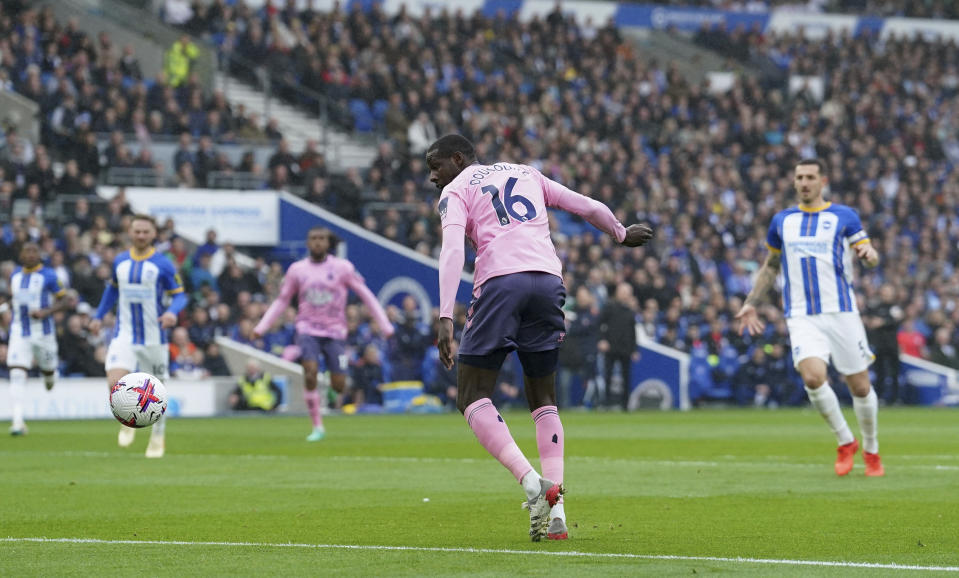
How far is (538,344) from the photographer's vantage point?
26.3 ft

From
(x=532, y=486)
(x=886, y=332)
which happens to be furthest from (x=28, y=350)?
(x=886, y=332)

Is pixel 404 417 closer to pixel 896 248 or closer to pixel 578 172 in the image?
pixel 578 172

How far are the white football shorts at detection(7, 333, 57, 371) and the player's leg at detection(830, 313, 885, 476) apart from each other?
10898mm

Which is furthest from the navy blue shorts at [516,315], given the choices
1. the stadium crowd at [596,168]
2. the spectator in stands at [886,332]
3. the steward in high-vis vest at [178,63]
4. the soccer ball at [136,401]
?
the steward in high-vis vest at [178,63]

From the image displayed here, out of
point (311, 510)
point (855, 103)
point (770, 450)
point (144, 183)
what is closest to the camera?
point (311, 510)

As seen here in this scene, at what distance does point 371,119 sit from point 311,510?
26.1 metres

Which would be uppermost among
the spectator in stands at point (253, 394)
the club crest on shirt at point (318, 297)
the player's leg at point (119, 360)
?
the club crest on shirt at point (318, 297)

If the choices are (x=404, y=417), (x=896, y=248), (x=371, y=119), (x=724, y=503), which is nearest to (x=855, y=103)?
(x=896, y=248)

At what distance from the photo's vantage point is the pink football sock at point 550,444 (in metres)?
7.99

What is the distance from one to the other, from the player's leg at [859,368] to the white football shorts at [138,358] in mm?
6662

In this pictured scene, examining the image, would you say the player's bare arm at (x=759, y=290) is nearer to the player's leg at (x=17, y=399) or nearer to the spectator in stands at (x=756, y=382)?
the player's leg at (x=17, y=399)

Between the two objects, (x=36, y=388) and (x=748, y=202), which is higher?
(x=748, y=202)

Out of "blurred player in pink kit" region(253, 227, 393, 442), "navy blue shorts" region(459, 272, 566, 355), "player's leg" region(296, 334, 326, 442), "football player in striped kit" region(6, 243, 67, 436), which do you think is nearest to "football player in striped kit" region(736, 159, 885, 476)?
"navy blue shorts" region(459, 272, 566, 355)

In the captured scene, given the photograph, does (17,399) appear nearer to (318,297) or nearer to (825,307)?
(318,297)
